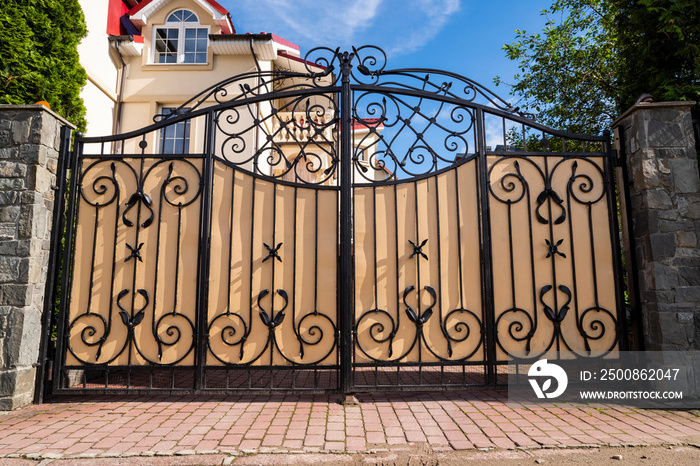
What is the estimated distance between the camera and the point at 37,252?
3.63m

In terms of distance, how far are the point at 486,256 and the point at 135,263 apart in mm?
3432

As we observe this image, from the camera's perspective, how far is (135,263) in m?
3.90

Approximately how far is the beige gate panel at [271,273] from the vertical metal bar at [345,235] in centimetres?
13

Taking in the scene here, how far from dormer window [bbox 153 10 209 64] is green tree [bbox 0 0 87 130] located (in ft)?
15.9

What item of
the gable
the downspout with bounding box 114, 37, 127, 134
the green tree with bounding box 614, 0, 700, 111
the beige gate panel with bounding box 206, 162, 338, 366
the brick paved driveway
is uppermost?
the gable

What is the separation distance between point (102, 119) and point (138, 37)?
2385 millimetres

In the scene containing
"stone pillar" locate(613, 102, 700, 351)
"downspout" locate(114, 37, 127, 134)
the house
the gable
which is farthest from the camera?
the gable

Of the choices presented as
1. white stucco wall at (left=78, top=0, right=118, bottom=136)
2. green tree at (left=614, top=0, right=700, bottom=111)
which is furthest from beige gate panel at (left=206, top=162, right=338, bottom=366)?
white stucco wall at (left=78, top=0, right=118, bottom=136)

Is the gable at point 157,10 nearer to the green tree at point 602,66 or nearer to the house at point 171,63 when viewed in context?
the house at point 171,63

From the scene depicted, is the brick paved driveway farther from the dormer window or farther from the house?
the dormer window

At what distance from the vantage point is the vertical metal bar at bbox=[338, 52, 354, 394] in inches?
146

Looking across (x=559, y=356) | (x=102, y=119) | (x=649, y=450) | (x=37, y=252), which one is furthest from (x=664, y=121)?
(x=102, y=119)

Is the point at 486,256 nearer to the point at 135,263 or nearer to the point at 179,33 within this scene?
the point at 135,263

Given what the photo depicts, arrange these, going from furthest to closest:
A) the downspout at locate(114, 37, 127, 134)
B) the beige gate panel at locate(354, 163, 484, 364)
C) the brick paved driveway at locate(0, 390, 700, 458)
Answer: the downspout at locate(114, 37, 127, 134) → the beige gate panel at locate(354, 163, 484, 364) → the brick paved driveway at locate(0, 390, 700, 458)
